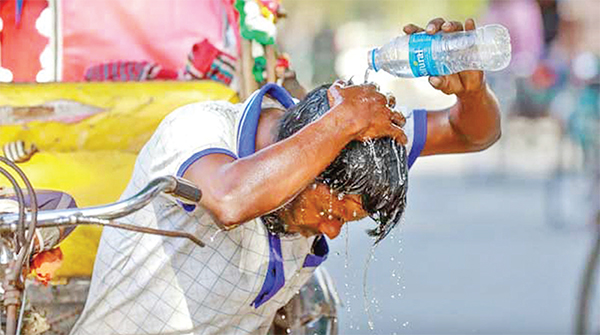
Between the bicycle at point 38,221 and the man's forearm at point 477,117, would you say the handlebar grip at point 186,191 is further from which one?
the man's forearm at point 477,117

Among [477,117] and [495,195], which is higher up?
[477,117]

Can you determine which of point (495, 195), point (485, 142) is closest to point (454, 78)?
point (485, 142)

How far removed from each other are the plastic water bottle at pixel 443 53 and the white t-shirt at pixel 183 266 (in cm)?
30

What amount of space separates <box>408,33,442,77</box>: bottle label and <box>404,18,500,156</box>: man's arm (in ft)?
0.52

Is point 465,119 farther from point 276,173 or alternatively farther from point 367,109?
point 276,173

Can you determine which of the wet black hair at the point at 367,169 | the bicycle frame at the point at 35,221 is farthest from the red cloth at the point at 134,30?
the bicycle frame at the point at 35,221

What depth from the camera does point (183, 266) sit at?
3.11m

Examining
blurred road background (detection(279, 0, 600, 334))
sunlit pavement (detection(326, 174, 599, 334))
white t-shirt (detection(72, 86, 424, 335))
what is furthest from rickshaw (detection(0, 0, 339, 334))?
sunlit pavement (detection(326, 174, 599, 334))

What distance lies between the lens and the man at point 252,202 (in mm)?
2725

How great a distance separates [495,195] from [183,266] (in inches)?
409

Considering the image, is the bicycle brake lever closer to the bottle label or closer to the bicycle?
the bicycle

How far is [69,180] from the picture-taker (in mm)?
3588

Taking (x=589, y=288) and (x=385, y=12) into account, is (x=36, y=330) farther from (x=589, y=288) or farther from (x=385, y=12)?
(x=385, y=12)

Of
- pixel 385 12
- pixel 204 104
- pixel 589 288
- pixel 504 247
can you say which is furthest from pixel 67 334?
pixel 385 12
